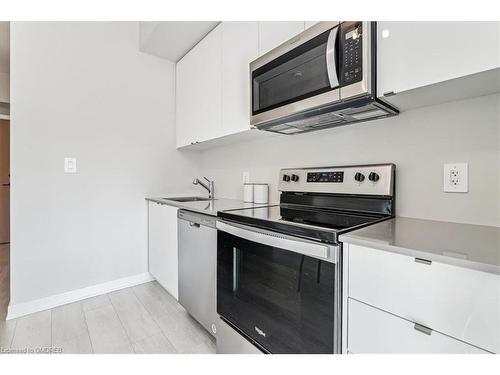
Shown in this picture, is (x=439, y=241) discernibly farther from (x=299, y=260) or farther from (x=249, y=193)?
(x=249, y=193)

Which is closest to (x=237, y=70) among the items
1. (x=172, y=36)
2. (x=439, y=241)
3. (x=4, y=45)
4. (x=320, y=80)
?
(x=320, y=80)

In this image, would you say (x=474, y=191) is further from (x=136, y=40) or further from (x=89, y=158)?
(x=136, y=40)

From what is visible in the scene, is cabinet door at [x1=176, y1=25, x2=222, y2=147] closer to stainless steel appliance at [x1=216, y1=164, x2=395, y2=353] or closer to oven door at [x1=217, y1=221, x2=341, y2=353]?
stainless steel appliance at [x1=216, y1=164, x2=395, y2=353]

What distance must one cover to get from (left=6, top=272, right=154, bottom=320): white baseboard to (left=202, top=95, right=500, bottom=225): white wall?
1896 mm

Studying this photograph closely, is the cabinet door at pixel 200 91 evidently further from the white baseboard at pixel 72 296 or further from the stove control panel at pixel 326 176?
the white baseboard at pixel 72 296

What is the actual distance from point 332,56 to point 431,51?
350 millimetres

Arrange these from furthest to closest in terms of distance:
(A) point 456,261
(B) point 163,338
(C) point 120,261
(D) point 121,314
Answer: (C) point 120,261, (D) point 121,314, (B) point 163,338, (A) point 456,261

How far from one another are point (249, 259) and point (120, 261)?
5.31ft

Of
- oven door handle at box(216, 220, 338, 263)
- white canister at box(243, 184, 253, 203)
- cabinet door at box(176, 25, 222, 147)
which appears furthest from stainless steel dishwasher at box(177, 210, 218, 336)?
cabinet door at box(176, 25, 222, 147)

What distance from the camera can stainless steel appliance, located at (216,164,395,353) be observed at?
35.9 inches

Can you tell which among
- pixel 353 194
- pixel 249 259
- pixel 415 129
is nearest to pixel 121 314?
pixel 249 259

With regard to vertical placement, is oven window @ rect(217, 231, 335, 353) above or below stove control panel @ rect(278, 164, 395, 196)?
below

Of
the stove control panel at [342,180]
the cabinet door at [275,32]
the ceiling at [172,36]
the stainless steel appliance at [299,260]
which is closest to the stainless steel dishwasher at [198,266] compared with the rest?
the stainless steel appliance at [299,260]
